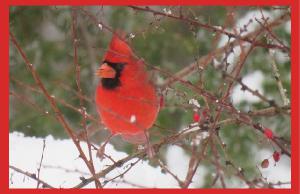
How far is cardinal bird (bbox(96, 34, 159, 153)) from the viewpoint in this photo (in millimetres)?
1279

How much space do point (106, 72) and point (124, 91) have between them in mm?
95

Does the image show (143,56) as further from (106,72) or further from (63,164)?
(106,72)

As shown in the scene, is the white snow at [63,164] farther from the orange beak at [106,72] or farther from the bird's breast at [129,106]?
the orange beak at [106,72]

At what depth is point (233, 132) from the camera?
3447 mm

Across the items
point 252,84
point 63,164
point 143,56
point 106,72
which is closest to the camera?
point 106,72

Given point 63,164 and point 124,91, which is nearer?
point 124,91

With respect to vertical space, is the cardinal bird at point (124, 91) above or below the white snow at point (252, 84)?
below

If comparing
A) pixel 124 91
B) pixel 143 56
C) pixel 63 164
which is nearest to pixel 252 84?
pixel 143 56

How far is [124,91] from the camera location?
1.35 meters

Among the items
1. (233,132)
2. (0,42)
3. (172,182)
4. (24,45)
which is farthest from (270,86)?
(0,42)

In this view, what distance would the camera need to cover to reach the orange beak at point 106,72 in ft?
4.18

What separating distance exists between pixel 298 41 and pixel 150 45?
2526 millimetres

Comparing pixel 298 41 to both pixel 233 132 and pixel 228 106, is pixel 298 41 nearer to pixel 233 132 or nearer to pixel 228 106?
pixel 228 106

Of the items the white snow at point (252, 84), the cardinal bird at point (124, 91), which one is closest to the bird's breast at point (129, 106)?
the cardinal bird at point (124, 91)
